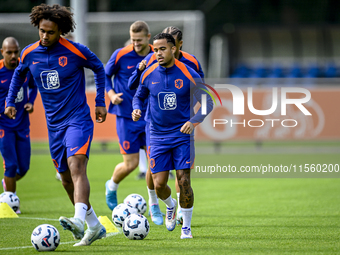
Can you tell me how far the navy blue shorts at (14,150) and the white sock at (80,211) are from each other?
3.33m

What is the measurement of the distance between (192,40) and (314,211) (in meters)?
14.9

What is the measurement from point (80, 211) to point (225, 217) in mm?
2856

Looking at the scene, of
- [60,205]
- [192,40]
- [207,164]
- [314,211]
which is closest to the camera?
[314,211]

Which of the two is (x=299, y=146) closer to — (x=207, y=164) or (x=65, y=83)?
(x=207, y=164)

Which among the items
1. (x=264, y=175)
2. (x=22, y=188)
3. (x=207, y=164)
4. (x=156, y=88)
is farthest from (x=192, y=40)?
(x=156, y=88)

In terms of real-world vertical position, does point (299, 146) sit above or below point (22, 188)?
below

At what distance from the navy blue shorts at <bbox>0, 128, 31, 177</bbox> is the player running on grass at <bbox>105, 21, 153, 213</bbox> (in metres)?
1.47

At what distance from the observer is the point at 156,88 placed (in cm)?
615

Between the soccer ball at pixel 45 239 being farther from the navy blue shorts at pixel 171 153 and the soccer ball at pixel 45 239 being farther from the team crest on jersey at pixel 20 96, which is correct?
the team crest on jersey at pixel 20 96

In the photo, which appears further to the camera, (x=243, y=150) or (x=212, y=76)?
(x=212, y=76)

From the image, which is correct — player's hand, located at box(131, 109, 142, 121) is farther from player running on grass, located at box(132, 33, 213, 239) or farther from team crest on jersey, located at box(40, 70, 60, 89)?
team crest on jersey, located at box(40, 70, 60, 89)

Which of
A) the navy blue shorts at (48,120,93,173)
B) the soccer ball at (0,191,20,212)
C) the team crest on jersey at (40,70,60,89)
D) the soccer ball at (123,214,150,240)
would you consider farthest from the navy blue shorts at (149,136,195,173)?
the soccer ball at (0,191,20,212)


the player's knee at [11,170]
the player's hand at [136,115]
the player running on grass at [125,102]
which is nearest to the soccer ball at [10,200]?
the player's knee at [11,170]

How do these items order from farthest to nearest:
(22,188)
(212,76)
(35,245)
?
1. (212,76)
2. (22,188)
3. (35,245)
